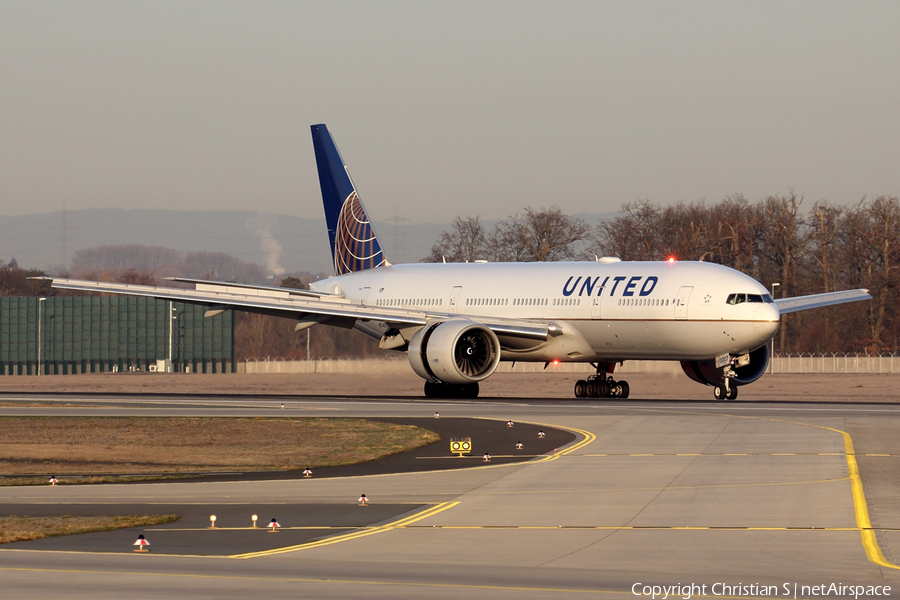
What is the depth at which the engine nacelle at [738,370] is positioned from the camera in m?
42.6

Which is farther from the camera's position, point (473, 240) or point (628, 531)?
point (473, 240)

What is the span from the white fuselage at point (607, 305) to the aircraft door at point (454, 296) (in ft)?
0.13

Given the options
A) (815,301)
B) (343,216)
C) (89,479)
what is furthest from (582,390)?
(89,479)

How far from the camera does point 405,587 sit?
1122cm

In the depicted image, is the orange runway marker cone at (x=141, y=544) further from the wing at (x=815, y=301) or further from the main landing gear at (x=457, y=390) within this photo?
the wing at (x=815, y=301)

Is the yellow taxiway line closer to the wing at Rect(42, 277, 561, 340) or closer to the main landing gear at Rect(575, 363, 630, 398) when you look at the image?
the wing at Rect(42, 277, 561, 340)

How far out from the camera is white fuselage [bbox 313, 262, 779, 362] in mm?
39938

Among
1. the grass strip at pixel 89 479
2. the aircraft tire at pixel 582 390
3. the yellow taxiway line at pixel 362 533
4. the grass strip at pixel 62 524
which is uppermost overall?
the aircraft tire at pixel 582 390

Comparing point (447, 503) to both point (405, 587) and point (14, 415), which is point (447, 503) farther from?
point (14, 415)

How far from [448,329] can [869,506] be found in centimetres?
2594

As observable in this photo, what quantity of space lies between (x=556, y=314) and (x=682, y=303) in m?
5.17

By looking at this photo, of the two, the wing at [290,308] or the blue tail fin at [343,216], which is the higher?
the blue tail fin at [343,216]

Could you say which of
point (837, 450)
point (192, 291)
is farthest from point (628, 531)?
point (192, 291)

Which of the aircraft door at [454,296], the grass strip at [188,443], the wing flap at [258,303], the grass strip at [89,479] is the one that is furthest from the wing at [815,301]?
the grass strip at [89,479]
